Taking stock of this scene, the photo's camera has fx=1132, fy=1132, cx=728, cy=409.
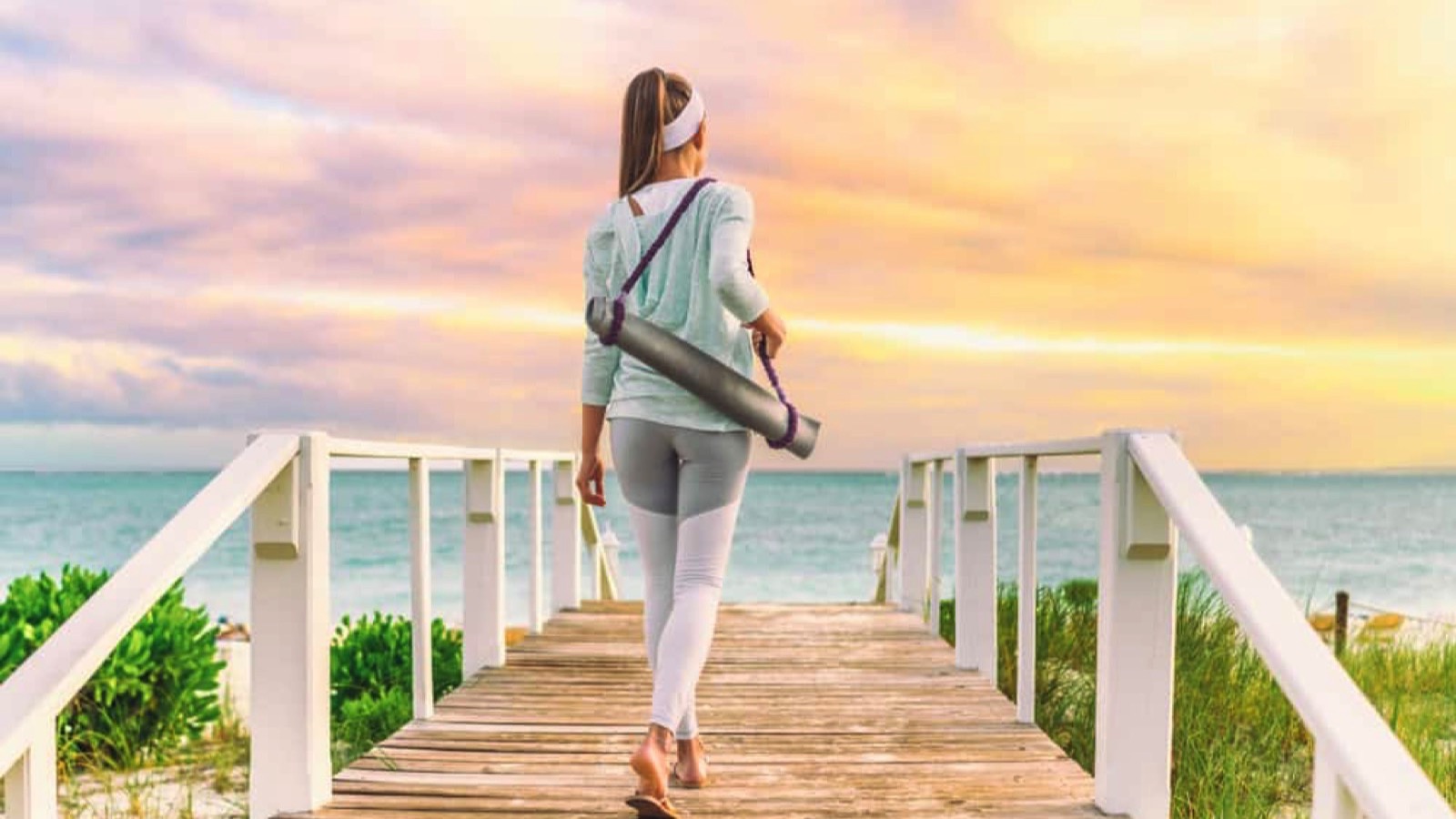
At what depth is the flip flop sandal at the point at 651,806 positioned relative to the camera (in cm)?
261

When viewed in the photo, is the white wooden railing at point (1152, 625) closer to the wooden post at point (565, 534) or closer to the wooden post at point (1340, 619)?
the wooden post at point (565, 534)

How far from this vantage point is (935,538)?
5605mm

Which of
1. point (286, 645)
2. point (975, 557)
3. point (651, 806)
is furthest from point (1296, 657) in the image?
point (975, 557)

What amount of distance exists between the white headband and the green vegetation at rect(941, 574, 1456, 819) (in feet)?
8.01

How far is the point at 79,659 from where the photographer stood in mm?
1866

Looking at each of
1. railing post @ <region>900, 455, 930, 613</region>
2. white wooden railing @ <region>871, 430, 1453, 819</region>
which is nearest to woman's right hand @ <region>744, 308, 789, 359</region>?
white wooden railing @ <region>871, 430, 1453, 819</region>

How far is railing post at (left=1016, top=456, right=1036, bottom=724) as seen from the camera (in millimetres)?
3682

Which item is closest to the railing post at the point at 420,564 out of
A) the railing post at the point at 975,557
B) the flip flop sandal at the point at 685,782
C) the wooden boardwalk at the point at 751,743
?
the wooden boardwalk at the point at 751,743

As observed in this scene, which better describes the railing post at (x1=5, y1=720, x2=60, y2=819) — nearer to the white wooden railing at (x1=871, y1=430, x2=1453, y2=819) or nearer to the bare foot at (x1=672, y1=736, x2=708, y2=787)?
the bare foot at (x1=672, y1=736, x2=708, y2=787)

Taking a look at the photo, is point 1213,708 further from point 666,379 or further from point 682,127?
point 682,127

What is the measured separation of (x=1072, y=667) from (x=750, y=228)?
11.1 ft

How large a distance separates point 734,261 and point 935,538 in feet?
11.0

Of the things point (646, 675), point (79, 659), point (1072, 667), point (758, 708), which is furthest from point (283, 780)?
point (1072, 667)

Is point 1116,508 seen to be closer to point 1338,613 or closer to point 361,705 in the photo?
point 361,705
